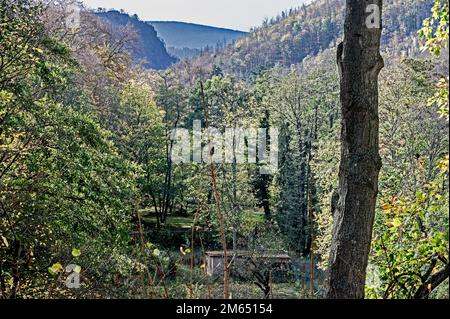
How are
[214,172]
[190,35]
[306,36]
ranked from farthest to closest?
1. [190,35]
2. [306,36]
3. [214,172]

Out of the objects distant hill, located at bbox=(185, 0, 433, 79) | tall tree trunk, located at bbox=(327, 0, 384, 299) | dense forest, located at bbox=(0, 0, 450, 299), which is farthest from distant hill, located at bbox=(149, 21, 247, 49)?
tall tree trunk, located at bbox=(327, 0, 384, 299)

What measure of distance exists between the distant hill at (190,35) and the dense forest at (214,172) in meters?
130

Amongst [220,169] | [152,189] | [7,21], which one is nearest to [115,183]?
[7,21]

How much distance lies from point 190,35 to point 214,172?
6684 inches

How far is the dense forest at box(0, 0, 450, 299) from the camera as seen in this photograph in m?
2.79

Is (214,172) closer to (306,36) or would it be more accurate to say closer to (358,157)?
(358,157)

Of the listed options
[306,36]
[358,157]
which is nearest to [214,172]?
[358,157]

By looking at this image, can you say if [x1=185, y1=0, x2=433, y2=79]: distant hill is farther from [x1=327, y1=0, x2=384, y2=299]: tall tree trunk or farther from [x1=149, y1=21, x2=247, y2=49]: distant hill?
[x1=327, y1=0, x2=384, y2=299]: tall tree trunk

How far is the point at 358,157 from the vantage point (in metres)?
2.75

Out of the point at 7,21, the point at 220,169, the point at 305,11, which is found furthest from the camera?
the point at 305,11

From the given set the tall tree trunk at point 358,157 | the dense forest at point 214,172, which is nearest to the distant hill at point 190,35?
the dense forest at point 214,172

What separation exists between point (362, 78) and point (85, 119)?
316 inches
